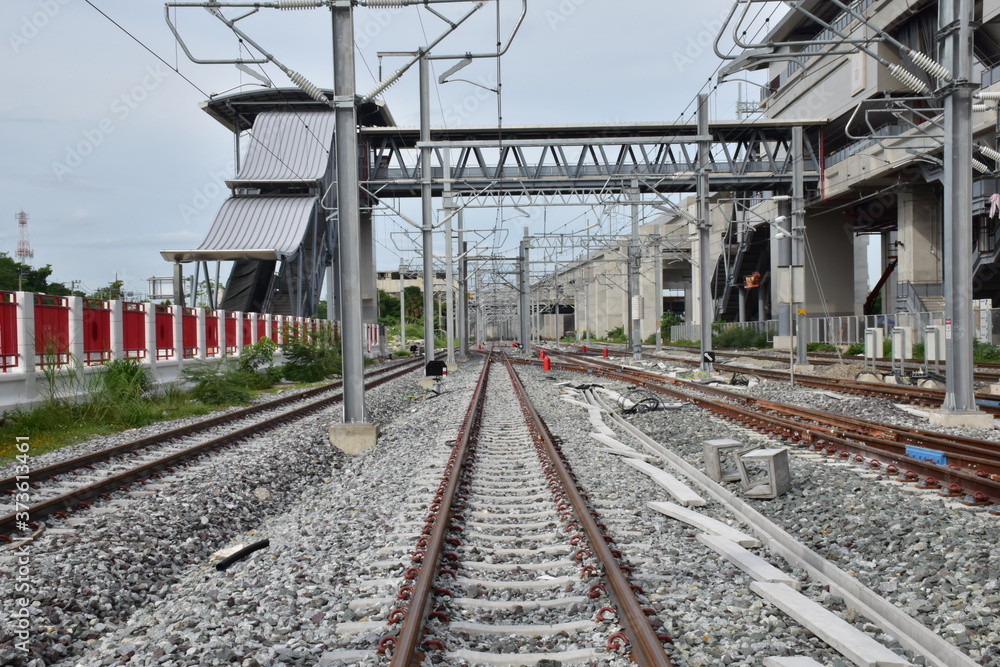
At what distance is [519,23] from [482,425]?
23.4 ft

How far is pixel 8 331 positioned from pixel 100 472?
220 inches

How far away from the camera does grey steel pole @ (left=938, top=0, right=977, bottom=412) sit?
12.5 metres

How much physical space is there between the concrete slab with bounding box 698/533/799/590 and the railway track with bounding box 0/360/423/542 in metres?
5.58

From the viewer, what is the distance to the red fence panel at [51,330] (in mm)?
14214

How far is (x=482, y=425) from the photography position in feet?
47.4

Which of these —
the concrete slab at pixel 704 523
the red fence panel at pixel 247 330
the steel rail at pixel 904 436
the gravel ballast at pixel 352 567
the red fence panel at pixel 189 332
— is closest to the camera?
the gravel ballast at pixel 352 567

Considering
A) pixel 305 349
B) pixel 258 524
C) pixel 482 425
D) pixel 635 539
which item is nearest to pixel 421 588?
pixel 635 539

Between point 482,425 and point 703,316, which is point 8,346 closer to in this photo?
point 482,425

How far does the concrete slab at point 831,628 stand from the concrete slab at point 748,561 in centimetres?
15

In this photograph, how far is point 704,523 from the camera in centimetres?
670


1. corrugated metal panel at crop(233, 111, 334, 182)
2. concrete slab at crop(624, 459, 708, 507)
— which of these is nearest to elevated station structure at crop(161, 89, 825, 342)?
corrugated metal panel at crop(233, 111, 334, 182)

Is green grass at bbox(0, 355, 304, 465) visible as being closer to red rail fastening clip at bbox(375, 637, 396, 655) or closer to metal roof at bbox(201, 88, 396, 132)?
red rail fastening clip at bbox(375, 637, 396, 655)

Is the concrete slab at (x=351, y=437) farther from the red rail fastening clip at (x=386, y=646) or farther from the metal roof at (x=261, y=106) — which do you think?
the metal roof at (x=261, y=106)

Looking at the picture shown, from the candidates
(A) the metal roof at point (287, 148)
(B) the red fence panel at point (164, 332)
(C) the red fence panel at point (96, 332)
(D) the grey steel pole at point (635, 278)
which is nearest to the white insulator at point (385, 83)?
(C) the red fence panel at point (96, 332)
